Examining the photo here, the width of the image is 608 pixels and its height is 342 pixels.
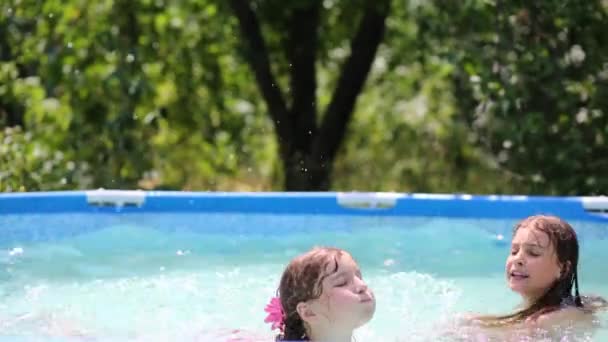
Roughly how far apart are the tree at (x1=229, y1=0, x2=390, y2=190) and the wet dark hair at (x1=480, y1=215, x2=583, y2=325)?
3.67 m

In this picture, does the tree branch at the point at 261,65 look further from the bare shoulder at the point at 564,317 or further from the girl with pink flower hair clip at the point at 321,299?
the girl with pink flower hair clip at the point at 321,299

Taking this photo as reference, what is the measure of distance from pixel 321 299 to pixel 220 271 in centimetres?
174

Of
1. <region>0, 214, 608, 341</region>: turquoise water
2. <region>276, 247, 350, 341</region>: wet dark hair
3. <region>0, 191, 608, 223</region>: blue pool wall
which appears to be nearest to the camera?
<region>276, 247, 350, 341</region>: wet dark hair

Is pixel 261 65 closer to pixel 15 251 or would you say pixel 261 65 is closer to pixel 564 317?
pixel 15 251

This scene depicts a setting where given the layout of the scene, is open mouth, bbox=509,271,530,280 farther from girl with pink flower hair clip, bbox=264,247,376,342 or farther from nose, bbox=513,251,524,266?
girl with pink flower hair clip, bbox=264,247,376,342

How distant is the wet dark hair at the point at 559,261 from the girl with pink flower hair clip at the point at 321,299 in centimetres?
79

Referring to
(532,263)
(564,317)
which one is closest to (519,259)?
(532,263)

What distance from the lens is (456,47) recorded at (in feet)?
21.1

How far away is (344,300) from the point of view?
9.41 feet

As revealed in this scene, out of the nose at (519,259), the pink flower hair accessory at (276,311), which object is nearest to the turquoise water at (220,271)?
the nose at (519,259)

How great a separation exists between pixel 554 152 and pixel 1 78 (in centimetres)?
328

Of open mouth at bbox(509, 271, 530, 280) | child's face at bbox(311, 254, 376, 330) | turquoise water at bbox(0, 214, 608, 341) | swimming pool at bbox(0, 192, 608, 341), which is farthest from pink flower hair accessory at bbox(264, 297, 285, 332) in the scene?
open mouth at bbox(509, 271, 530, 280)

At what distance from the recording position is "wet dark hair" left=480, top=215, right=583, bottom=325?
346 centimetres

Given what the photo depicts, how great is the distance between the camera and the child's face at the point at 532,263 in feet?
11.3
